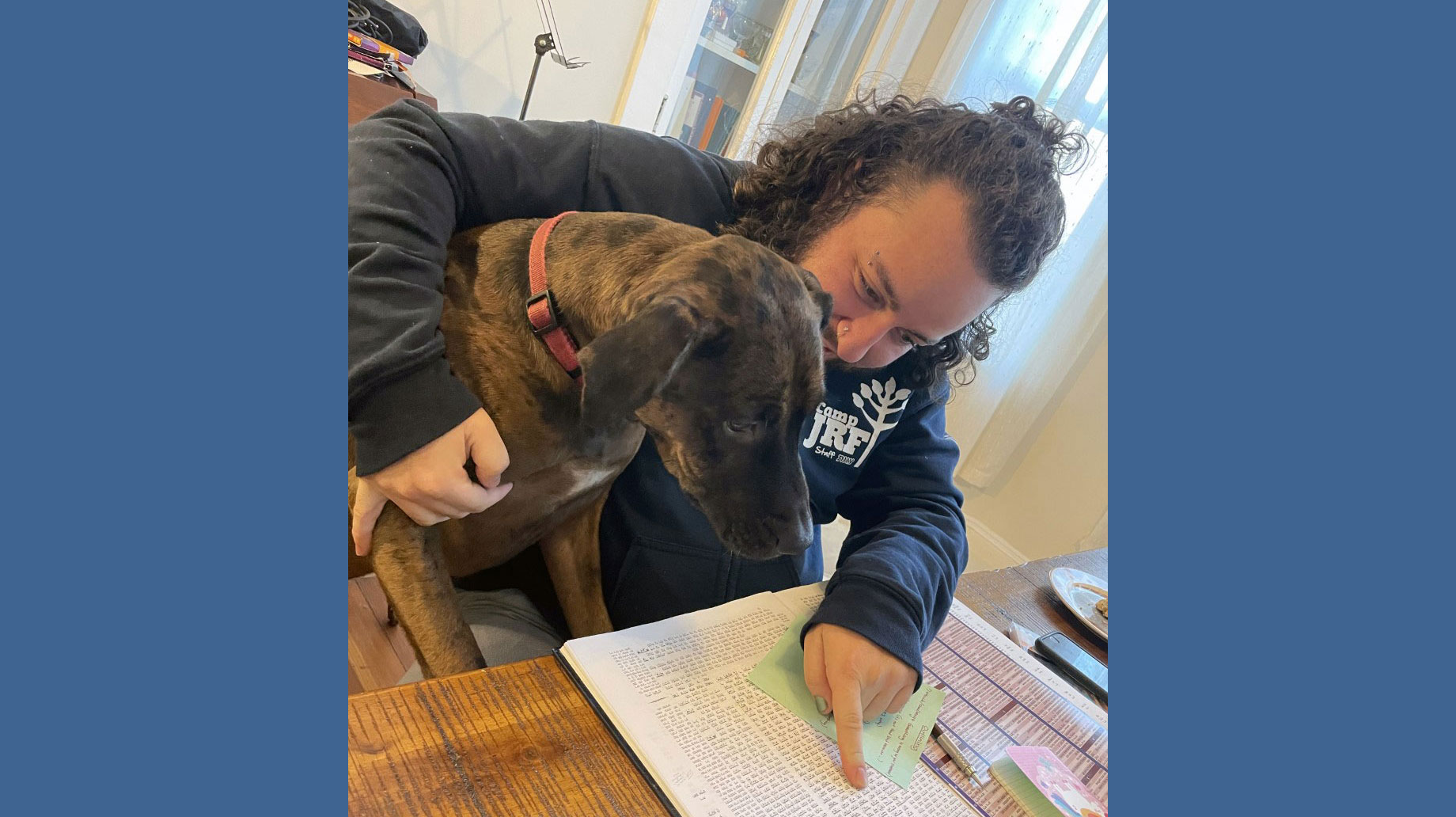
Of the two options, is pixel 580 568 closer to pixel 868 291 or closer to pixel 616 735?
pixel 616 735

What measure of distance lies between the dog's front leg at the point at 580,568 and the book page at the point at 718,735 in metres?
0.35

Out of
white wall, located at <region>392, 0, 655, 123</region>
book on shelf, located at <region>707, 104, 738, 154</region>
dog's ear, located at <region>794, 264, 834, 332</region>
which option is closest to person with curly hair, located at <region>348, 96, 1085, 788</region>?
dog's ear, located at <region>794, 264, 834, 332</region>

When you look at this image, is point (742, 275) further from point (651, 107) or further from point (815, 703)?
point (651, 107)

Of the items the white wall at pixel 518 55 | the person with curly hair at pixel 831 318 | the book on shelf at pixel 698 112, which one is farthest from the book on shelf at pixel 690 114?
the person with curly hair at pixel 831 318

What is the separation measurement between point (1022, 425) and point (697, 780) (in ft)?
12.0

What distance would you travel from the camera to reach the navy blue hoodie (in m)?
1.00

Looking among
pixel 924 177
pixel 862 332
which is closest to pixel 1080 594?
pixel 862 332

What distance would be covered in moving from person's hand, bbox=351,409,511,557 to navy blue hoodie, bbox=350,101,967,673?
0.07 feet

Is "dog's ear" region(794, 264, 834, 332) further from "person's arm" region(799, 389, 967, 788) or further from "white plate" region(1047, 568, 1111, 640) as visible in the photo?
"white plate" region(1047, 568, 1111, 640)

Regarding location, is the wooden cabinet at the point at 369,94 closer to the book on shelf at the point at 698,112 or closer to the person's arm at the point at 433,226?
the person's arm at the point at 433,226

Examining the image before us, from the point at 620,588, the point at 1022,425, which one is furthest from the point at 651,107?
the point at 620,588

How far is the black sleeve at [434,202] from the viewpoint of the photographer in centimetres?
98

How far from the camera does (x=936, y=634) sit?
1579 millimetres

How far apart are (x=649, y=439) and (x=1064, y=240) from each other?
2973 mm
